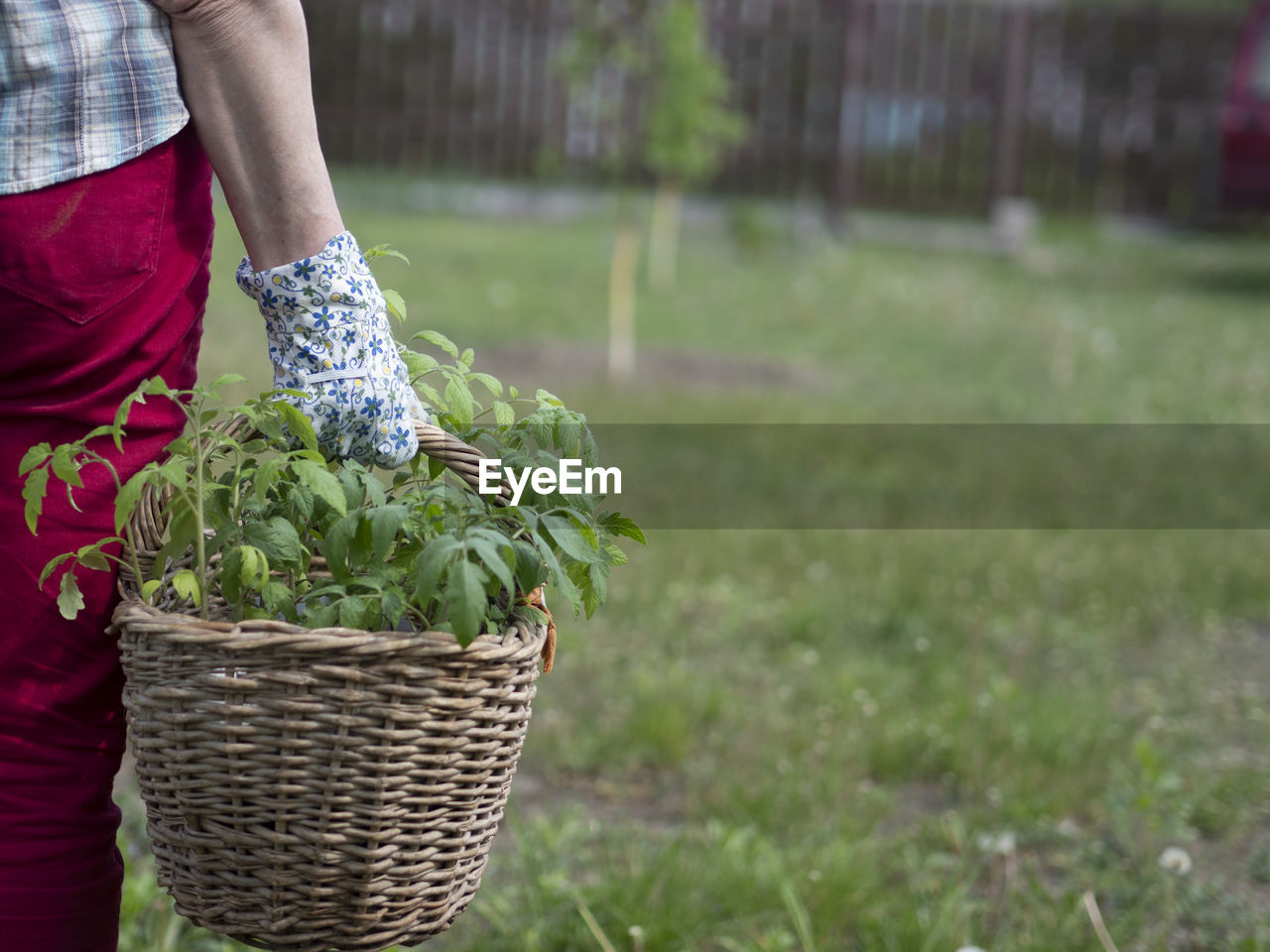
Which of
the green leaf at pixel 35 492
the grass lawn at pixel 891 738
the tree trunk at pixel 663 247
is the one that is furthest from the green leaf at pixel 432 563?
the tree trunk at pixel 663 247

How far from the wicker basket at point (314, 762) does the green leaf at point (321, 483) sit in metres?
0.13

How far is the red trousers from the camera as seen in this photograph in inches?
53.4

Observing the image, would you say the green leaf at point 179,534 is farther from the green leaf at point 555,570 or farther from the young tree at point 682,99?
the young tree at point 682,99

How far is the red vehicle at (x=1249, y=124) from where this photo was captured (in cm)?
1049

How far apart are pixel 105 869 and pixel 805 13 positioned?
12.2 meters

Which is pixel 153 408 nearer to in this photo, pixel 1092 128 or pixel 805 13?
pixel 805 13

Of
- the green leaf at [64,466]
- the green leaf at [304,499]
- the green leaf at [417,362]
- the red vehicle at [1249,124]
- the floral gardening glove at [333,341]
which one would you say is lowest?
the red vehicle at [1249,124]

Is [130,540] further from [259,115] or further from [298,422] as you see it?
[259,115]

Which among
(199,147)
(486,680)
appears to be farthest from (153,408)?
(486,680)

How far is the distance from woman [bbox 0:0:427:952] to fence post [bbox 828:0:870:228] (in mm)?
11293

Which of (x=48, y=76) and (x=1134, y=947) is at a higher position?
(x=48, y=76)

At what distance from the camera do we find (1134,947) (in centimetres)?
223

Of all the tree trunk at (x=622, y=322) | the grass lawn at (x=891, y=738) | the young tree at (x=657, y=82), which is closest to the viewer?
the grass lawn at (x=891, y=738)

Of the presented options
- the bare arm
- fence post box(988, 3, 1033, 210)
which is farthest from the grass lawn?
fence post box(988, 3, 1033, 210)
